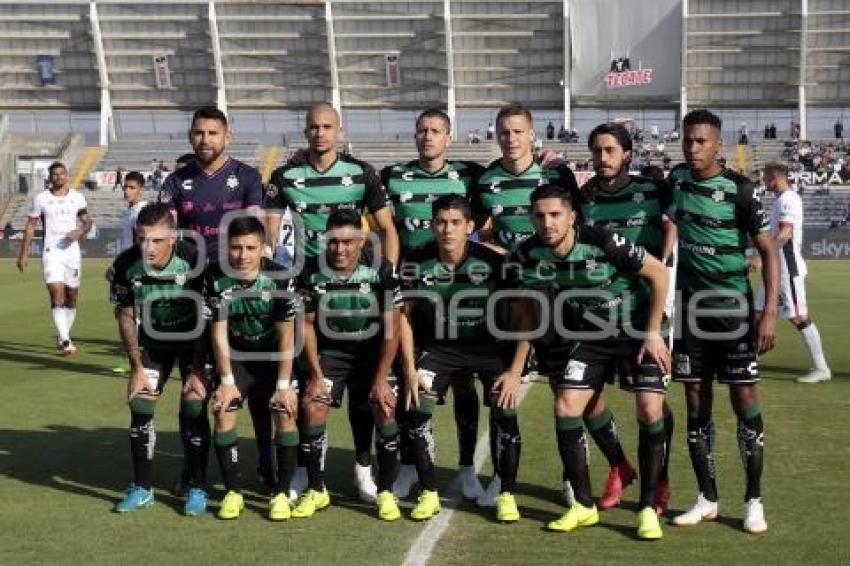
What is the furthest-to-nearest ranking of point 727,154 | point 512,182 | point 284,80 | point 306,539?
point 284,80 → point 727,154 → point 512,182 → point 306,539

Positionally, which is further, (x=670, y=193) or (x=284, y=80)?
(x=284, y=80)

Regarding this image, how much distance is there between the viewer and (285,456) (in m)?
5.90

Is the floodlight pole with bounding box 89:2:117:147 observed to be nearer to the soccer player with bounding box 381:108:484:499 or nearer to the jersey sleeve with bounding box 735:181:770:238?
the soccer player with bounding box 381:108:484:499

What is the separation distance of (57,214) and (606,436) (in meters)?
8.32

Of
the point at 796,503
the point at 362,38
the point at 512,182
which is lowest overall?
the point at 796,503

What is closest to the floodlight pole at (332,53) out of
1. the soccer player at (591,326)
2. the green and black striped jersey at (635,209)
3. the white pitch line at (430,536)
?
the green and black striped jersey at (635,209)

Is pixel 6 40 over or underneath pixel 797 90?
over

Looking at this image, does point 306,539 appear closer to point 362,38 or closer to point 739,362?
point 739,362

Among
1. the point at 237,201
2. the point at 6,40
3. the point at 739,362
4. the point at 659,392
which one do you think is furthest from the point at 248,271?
the point at 6,40

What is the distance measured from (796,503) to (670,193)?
1898 millimetres

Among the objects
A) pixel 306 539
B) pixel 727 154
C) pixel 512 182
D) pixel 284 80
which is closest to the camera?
pixel 306 539

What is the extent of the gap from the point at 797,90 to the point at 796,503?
47554 millimetres

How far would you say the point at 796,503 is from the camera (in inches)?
233

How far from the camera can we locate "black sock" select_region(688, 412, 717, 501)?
5664 millimetres
